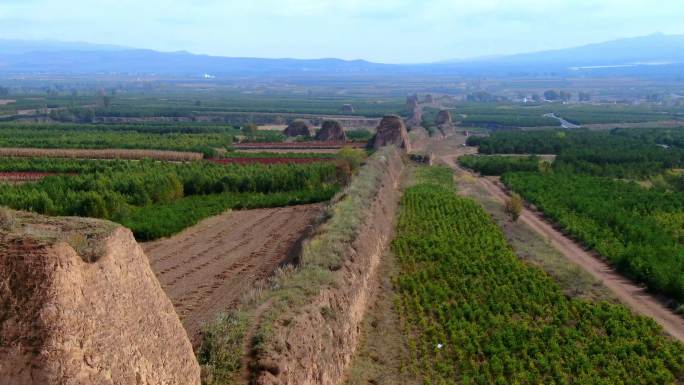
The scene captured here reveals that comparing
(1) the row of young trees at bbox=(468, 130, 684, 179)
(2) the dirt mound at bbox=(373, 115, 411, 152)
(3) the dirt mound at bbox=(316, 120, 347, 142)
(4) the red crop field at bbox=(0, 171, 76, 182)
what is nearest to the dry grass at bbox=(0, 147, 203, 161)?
(4) the red crop field at bbox=(0, 171, 76, 182)

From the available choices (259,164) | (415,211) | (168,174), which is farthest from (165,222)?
(259,164)

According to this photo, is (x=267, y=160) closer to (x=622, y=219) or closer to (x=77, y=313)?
(x=622, y=219)

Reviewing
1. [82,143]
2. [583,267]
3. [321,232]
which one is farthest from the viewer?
[82,143]

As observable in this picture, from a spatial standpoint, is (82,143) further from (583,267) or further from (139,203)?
(583,267)

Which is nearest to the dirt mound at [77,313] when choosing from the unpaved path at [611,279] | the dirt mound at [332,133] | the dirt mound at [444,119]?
the unpaved path at [611,279]

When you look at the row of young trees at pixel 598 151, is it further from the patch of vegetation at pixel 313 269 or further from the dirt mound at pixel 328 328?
the dirt mound at pixel 328 328

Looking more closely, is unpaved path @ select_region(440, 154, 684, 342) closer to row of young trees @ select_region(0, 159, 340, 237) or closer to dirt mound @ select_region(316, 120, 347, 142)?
row of young trees @ select_region(0, 159, 340, 237)
